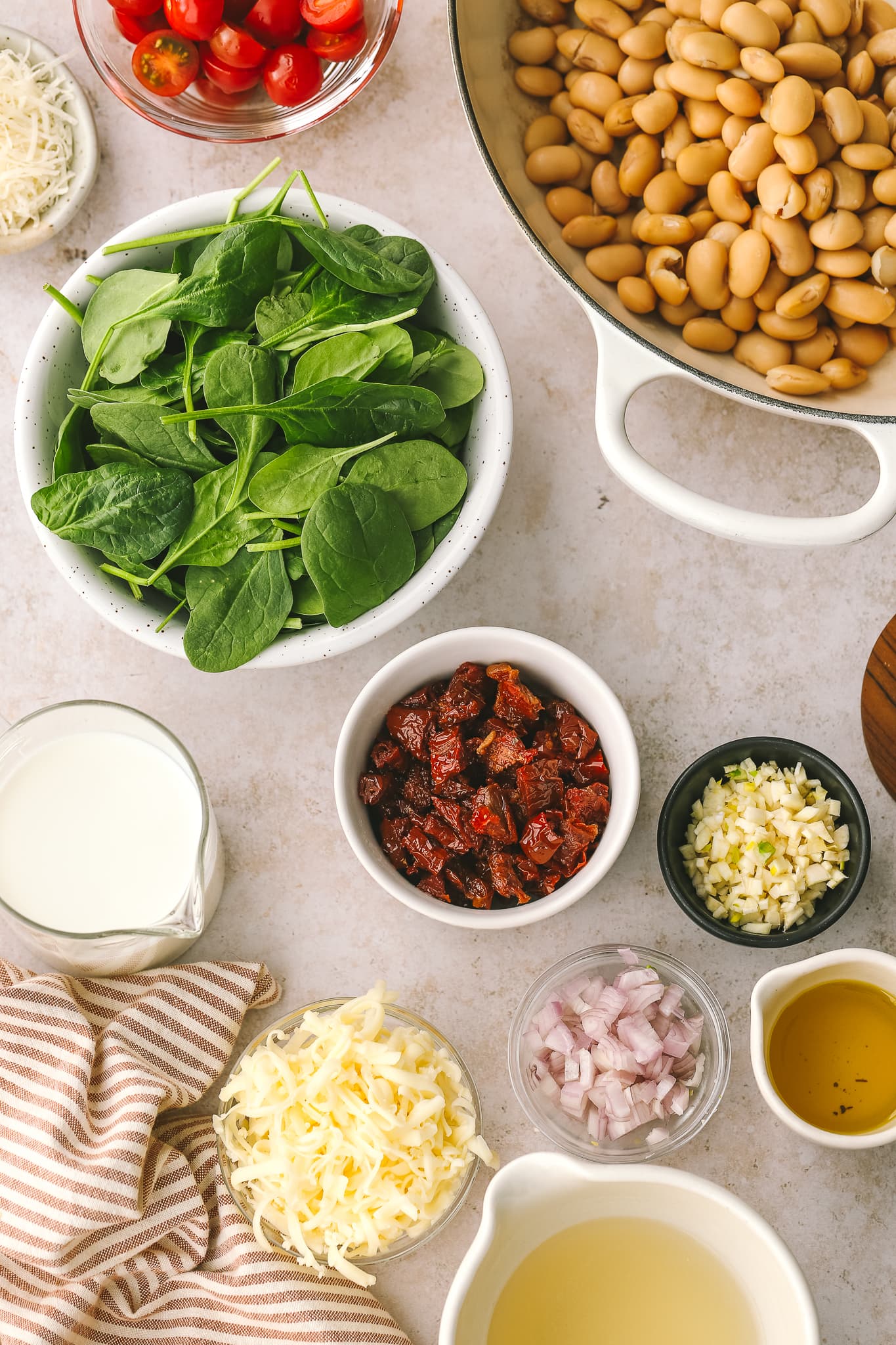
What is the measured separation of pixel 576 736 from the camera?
1.19m

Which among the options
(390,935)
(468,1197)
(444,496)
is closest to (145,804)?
(390,935)

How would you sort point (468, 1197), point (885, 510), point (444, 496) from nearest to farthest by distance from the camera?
point (885, 510)
point (444, 496)
point (468, 1197)

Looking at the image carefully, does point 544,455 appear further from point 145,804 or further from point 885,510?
point 145,804

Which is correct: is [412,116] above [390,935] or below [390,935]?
above

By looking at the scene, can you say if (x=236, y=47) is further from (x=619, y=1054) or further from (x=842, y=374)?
(x=619, y=1054)

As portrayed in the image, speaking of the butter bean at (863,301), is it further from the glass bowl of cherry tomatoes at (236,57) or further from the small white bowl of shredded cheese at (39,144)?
the small white bowl of shredded cheese at (39,144)

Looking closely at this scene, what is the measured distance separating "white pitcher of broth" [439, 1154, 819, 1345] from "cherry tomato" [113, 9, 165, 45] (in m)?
1.22

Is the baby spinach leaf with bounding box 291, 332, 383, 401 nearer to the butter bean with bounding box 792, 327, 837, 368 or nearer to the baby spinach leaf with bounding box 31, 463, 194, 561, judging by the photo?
the baby spinach leaf with bounding box 31, 463, 194, 561

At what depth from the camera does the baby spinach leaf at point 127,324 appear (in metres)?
1.10

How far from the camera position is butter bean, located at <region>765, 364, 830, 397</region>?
3.71 ft

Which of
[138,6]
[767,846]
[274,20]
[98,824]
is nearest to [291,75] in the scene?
[274,20]

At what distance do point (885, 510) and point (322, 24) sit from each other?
2.56ft

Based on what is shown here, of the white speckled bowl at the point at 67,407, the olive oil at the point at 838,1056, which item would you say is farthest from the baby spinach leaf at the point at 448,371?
the olive oil at the point at 838,1056

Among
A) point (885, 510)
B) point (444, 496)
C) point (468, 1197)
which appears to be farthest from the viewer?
point (468, 1197)
